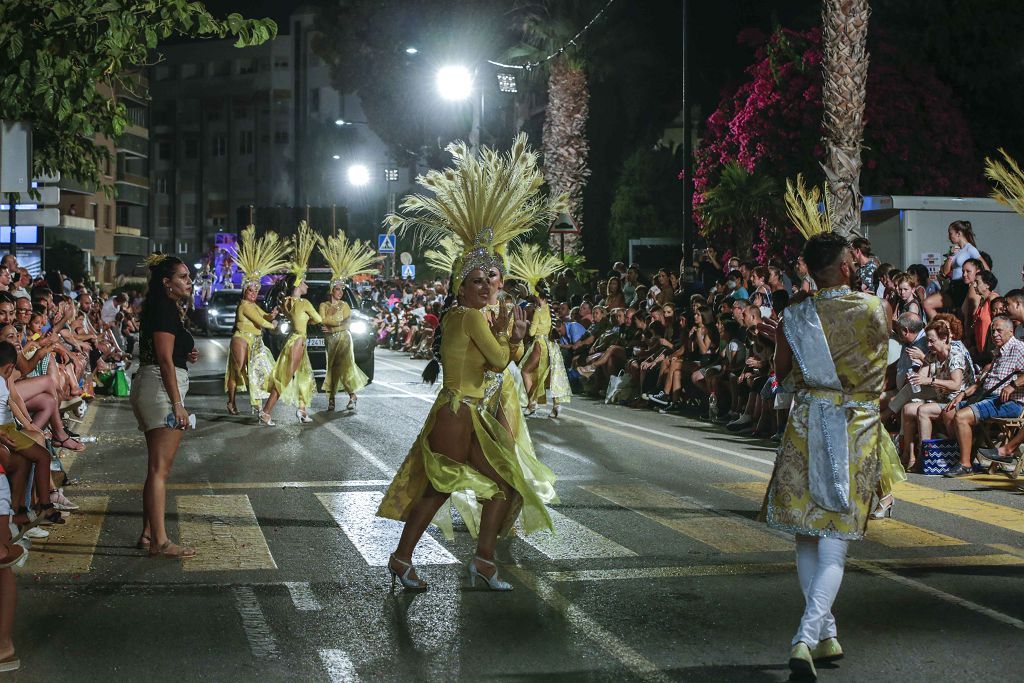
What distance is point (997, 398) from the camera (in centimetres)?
1262

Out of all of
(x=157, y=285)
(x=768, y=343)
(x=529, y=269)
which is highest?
(x=529, y=269)

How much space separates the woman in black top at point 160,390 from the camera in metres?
8.51

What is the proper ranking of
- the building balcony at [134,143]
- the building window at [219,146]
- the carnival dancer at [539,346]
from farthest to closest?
the building window at [219,146], the building balcony at [134,143], the carnival dancer at [539,346]

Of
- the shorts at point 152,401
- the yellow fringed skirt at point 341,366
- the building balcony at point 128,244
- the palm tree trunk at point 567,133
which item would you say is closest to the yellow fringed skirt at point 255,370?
the yellow fringed skirt at point 341,366

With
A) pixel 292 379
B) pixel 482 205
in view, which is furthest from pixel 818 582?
pixel 292 379

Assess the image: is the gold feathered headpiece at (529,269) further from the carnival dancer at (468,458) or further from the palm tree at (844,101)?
the carnival dancer at (468,458)

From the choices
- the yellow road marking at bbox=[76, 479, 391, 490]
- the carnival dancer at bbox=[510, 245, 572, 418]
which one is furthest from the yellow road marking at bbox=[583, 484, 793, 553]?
the carnival dancer at bbox=[510, 245, 572, 418]

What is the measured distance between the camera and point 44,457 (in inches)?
359

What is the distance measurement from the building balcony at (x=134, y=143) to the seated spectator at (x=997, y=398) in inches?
2913

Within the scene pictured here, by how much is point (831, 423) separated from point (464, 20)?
3996 centimetres

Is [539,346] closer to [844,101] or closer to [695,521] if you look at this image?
[844,101]

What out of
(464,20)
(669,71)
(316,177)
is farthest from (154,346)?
(316,177)

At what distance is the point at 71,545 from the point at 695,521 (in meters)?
4.39

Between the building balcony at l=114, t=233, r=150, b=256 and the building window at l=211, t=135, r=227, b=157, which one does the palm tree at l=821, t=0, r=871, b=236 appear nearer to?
the building balcony at l=114, t=233, r=150, b=256
